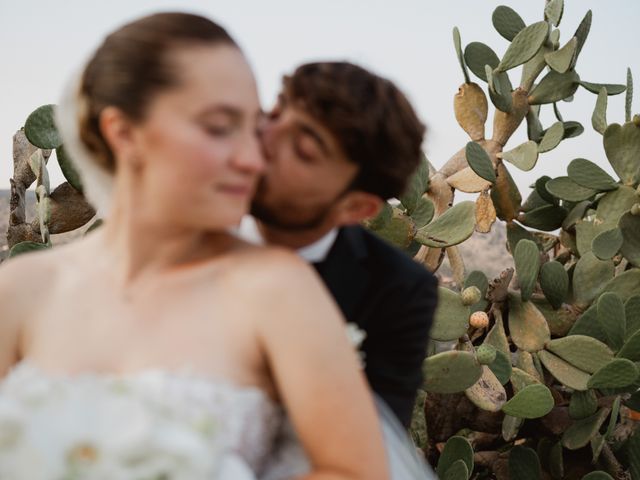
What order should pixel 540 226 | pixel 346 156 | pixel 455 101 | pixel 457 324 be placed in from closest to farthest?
pixel 346 156, pixel 457 324, pixel 455 101, pixel 540 226

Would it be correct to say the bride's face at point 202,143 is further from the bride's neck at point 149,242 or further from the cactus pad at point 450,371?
the cactus pad at point 450,371

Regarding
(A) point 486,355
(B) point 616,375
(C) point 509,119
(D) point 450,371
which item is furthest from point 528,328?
(C) point 509,119

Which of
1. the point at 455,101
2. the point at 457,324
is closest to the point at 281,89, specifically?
the point at 457,324

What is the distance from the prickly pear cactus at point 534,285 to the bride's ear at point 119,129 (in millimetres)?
1999

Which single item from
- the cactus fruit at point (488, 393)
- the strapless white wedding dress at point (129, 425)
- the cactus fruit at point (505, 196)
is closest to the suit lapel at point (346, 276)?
the strapless white wedding dress at point (129, 425)

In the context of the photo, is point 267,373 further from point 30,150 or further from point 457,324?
point 30,150

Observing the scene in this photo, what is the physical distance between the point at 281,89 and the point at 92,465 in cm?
55

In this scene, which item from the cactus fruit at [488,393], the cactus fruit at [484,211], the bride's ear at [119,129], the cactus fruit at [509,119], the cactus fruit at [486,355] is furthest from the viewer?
the cactus fruit at [509,119]

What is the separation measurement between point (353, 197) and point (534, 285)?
8.64ft

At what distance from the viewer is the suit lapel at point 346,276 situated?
1.29 m

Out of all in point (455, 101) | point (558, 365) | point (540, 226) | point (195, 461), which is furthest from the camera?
point (540, 226)

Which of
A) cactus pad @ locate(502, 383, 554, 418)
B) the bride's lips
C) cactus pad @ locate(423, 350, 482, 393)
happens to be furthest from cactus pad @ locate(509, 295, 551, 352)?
the bride's lips

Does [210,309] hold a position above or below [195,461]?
above

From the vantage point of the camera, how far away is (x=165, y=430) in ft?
3.52
